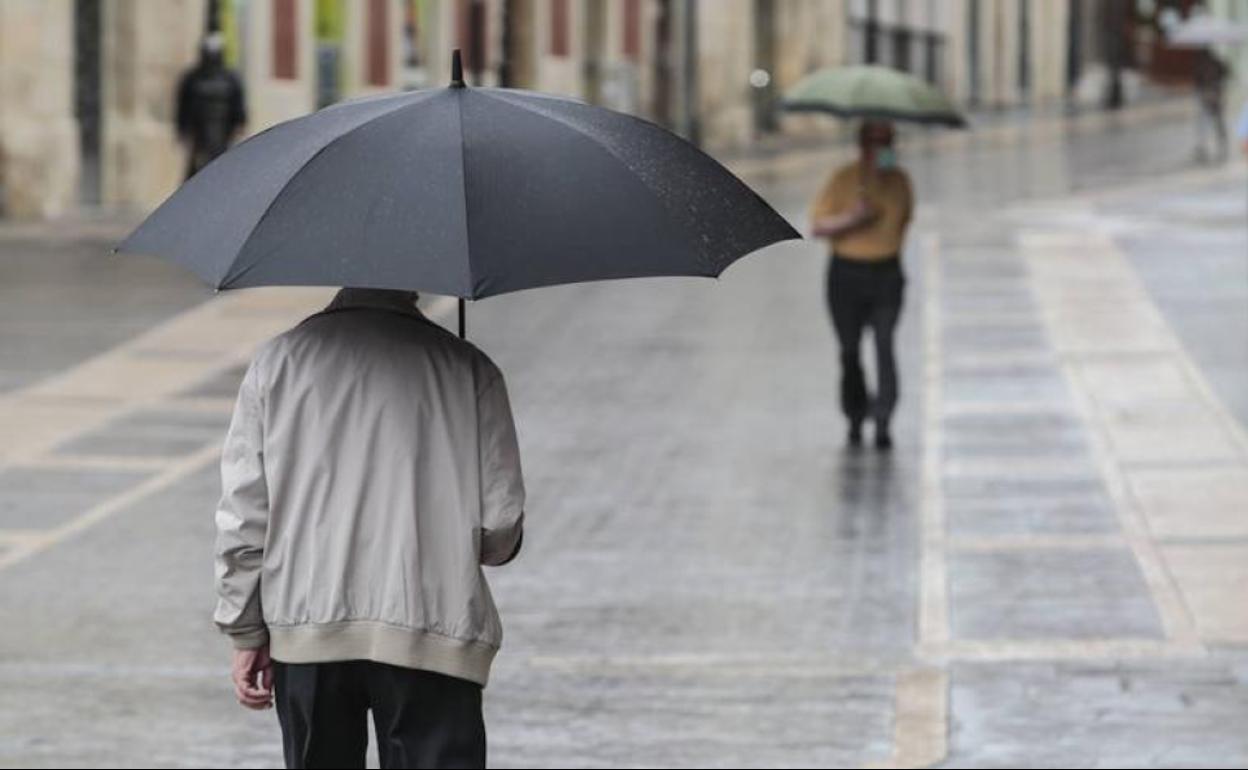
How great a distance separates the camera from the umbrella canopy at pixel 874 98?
16.9 metres

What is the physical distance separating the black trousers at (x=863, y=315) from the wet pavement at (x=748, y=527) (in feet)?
0.81

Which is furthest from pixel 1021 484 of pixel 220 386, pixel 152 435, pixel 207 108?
pixel 207 108

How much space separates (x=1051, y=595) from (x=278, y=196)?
6.60 m

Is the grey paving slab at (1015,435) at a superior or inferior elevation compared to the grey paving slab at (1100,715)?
inferior

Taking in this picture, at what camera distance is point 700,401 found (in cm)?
1823

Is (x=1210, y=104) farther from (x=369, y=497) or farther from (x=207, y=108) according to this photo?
(x=369, y=497)

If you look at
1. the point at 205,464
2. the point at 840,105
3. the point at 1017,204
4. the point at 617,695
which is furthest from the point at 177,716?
the point at 1017,204

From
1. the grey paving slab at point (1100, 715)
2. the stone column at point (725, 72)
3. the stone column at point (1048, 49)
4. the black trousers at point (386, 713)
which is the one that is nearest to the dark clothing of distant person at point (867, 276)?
the grey paving slab at point (1100, 715)

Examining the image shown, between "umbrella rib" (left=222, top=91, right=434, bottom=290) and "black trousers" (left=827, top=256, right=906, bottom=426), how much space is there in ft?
34.8

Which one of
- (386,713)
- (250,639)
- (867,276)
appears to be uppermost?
(250,639)

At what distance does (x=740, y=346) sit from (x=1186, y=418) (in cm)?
432

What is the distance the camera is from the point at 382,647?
5840mm

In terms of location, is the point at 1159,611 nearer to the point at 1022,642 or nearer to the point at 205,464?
the point at 1022,642

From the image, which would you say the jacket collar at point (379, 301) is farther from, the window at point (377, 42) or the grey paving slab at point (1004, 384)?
the window at point (377, 42)
